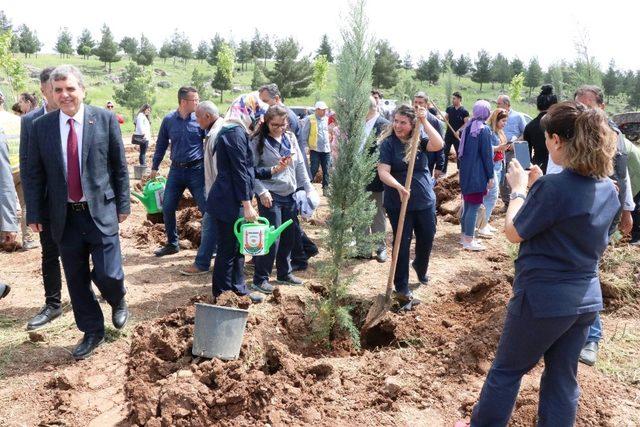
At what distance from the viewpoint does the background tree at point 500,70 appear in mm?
53253

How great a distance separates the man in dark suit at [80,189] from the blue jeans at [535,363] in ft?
9.00

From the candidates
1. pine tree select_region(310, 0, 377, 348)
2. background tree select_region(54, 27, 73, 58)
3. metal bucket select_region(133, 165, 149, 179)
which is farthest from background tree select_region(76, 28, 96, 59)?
pine tree select_region(310, 0, 377, 348)

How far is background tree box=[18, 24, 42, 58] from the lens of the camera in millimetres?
56000

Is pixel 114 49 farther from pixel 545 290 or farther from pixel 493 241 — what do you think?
pixel 545 290

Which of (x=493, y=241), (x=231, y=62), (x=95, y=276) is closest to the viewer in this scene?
(x=95, y=276)

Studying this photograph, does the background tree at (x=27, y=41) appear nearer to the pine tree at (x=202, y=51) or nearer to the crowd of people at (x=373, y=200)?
the pine tree at (x=202, y=51)

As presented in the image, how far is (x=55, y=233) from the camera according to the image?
3.72 meters

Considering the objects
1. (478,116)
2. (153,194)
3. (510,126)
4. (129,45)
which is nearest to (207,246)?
(153,194)

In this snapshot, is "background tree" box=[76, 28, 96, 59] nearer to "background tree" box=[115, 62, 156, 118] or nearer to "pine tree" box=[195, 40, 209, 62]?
"pine tree" box=[195, 40, 209, 62]

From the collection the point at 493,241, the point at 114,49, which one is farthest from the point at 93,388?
the point at 114,49

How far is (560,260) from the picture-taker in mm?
2428

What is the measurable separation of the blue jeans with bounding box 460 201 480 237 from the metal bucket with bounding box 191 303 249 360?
13.1 ft

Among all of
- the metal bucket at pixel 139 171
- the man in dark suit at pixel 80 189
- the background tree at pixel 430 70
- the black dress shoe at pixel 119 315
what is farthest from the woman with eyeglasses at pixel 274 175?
the background tree at pixel 430 70

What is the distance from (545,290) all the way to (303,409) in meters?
1.63
